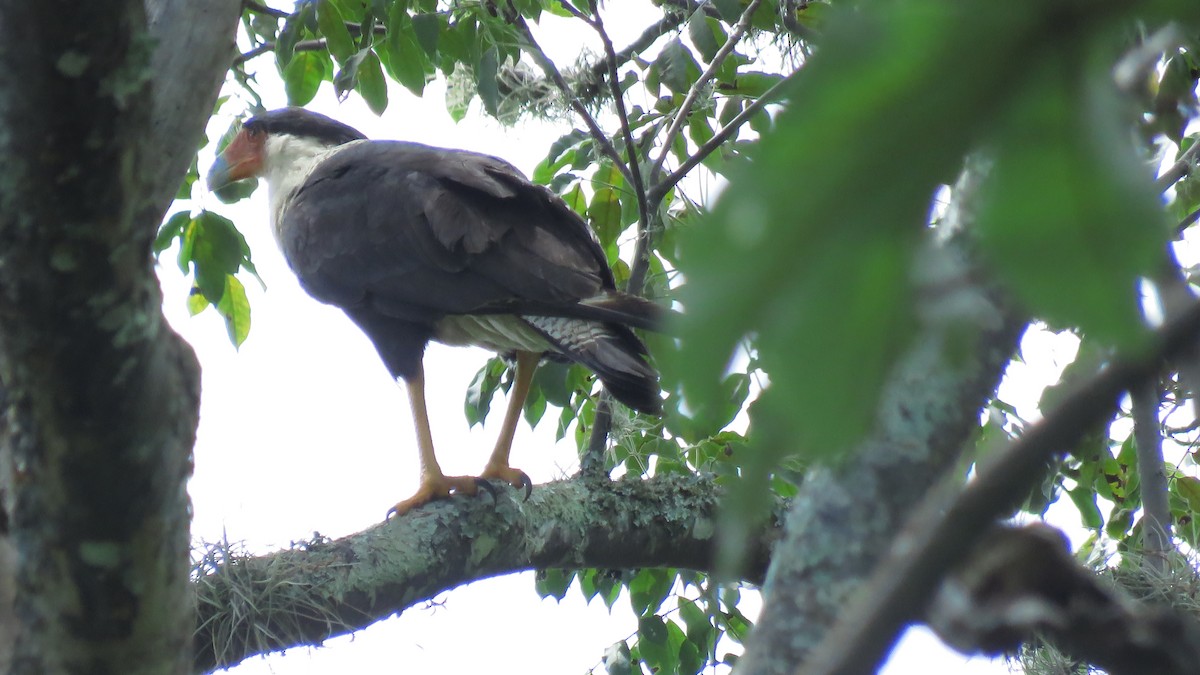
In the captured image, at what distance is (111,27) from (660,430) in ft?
9.41

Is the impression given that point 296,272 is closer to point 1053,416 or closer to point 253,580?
point 253,580

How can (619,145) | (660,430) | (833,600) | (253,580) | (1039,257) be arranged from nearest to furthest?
1. (1039,257)
2. (833,600)
3. (253,580)
4. (660,430)
5. (619,145)

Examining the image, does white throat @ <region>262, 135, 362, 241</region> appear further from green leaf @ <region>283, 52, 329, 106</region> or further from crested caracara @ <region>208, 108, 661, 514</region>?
green leaf @ <region>283, 52, 329, 106</region>

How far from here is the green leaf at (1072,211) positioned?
340mm

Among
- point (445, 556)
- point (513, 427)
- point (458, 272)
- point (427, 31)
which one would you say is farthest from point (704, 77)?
point (445, 556)

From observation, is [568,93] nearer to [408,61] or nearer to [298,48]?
[408,61]

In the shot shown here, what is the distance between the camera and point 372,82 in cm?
367

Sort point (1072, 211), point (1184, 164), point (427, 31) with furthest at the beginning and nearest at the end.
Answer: point (427, 31) → point (1184, 164) → point (1072, 211)

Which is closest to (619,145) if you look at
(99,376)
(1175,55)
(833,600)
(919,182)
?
(1175,55)

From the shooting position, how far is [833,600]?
1.22 m

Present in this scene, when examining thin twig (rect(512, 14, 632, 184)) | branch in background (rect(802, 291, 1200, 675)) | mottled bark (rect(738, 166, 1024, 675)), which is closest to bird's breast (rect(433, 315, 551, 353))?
thin twig (rect(512, 14, 632, 184))

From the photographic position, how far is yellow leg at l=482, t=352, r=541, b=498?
12.0 feet

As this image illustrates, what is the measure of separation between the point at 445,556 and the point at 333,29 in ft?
5.64

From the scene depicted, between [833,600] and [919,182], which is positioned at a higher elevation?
[833,600]
